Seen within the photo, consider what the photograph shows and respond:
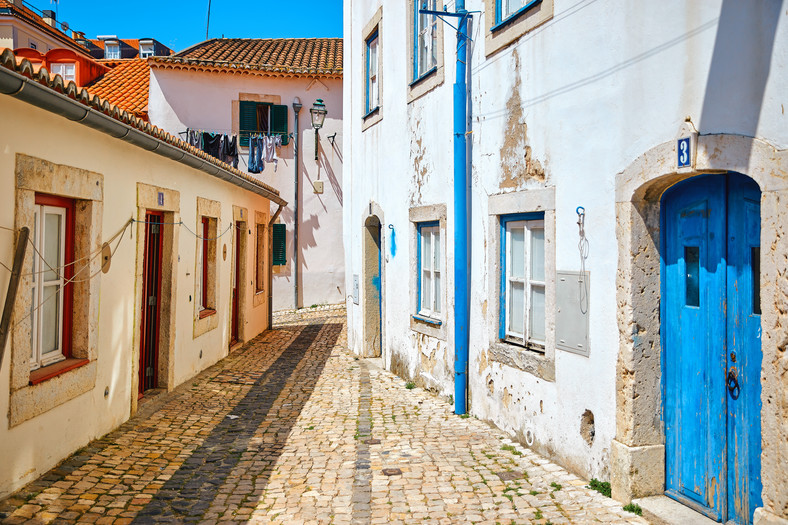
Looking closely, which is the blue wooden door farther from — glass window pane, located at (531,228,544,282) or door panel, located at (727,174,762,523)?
glass window pane, located at (531,228,544,282)

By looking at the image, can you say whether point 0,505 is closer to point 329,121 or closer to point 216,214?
point 216,214

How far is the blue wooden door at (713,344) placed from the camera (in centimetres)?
404

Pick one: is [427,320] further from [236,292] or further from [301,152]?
[301,152]

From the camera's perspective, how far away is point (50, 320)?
568 cm

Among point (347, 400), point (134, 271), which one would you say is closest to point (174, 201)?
point (134, 271)

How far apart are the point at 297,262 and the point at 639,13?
602 inches

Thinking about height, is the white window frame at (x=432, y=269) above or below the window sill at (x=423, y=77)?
below

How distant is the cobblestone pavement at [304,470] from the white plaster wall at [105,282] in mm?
219

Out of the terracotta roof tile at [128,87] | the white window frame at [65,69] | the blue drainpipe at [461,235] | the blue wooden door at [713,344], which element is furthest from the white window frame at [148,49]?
the blue wooden door at [713,344]

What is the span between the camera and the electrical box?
17.6ft

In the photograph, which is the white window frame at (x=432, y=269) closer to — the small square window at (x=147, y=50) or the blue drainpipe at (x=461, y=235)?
the blue drainpipe at (x=461, y=235)

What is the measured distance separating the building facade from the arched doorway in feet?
9.61

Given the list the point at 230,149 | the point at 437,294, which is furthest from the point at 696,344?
the point at 230,149

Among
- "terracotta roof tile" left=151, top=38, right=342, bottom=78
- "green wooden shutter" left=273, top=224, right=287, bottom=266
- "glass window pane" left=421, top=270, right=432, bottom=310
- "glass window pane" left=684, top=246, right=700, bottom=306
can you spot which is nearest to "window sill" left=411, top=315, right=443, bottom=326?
"glass window pane" left=421, top=270, right=432, bottom=310
